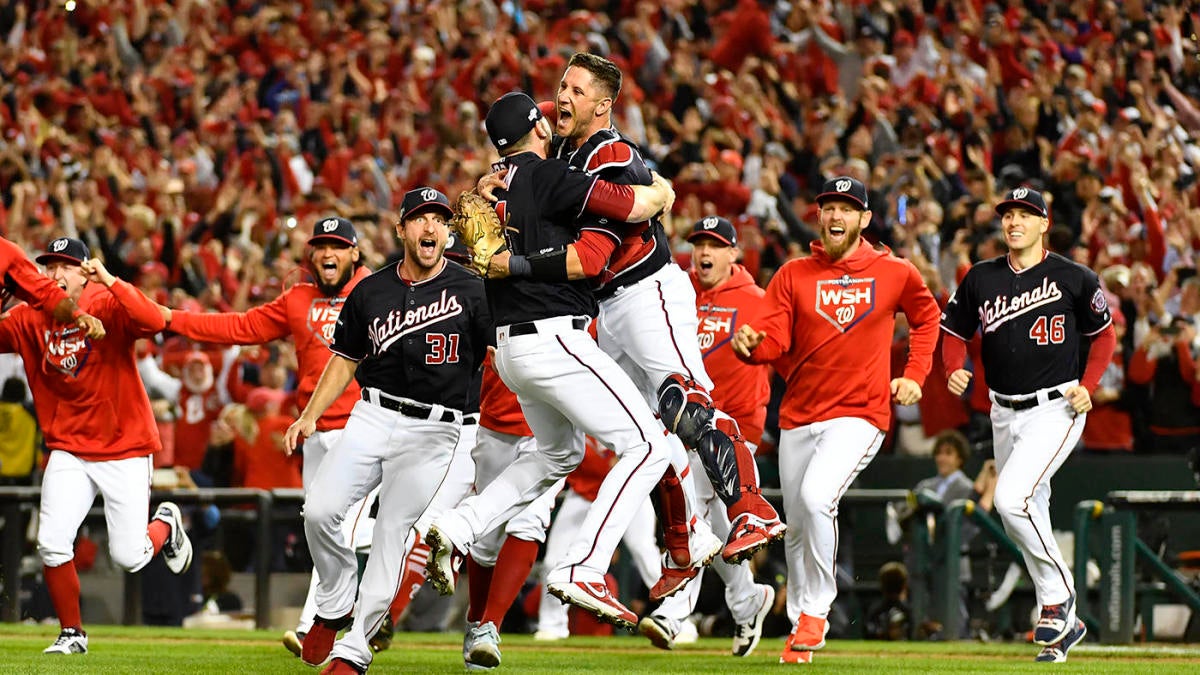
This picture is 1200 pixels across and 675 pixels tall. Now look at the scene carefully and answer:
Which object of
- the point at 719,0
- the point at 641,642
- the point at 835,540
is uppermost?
the point at 719,0

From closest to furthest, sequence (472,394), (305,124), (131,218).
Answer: (472,394), (131,218), (305,124)

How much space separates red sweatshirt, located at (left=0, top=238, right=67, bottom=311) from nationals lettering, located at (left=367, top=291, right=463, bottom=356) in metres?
2.20

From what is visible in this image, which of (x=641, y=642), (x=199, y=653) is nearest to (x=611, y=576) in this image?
(x=641, y=642)

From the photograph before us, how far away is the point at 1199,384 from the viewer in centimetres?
1226

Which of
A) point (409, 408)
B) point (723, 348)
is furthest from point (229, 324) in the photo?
point (723, 348)

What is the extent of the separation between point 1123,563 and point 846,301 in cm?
339

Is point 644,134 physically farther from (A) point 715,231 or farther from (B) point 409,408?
(B) point 409,408

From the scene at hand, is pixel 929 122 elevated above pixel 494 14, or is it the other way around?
pixel 494 14

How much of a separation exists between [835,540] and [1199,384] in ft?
14.6

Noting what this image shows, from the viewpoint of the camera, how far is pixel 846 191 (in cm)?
914

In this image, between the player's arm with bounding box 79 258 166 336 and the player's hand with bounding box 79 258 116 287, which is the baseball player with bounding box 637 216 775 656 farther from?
the player's hand with bounding box 79 258 116 287

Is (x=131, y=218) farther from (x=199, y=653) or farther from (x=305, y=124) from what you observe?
(x=199, y=653)

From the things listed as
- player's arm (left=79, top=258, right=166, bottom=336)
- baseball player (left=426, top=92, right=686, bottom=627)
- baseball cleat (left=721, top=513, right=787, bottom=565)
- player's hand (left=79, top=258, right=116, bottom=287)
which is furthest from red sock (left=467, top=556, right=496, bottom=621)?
player's hand (left=79, top=258, right=116, bottom=287)

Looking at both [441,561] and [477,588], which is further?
[477,588]
